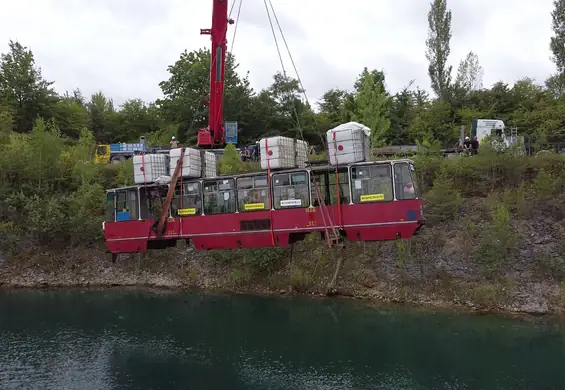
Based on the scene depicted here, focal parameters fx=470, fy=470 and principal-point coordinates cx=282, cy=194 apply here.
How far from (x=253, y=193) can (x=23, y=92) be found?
139 ft

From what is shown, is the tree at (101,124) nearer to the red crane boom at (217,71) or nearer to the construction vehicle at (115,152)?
the construction vehicle at (115,152)

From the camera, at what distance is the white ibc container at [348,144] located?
1445 centimetres

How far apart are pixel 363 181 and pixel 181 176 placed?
20.9ft

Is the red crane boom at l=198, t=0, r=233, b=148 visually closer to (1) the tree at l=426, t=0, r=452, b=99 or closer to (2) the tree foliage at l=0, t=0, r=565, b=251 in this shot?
(2) the tree foliage at l=0, t=0, r=565, b=251

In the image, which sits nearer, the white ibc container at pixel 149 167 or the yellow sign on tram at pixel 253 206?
the yellow sign on tram at pixel 253 206

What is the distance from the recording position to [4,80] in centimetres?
4841

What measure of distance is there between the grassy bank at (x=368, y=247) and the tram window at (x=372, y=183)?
12.8 metres

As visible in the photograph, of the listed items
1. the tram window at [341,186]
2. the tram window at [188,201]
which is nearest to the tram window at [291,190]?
the tram window at [341,186]

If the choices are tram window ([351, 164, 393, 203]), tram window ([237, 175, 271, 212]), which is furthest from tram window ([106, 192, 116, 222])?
tram window ([351, 164, 393, 203])

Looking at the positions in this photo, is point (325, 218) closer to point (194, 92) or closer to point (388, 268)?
point (388, 268)

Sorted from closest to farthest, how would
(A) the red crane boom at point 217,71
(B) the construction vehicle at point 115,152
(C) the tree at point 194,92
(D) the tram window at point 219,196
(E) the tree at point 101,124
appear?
(D) the tram window at point 219,196 → (A) the red crane boom at point 217,71 → (B) the construction vehicle at point 115,152 → (C) the tree at point 194,92 → (E) the tree at point 101,124

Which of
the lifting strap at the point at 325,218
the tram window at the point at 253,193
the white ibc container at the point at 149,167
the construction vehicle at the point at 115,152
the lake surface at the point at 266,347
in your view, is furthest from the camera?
the construction vehicle at the point at 115,152

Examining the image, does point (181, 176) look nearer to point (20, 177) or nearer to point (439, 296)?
point (439, 296)

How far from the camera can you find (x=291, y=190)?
1543 centimetres
